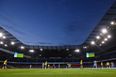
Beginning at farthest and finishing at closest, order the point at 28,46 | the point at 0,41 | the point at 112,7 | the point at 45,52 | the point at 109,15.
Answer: the point at 45,52, the point at 28,46, the point at 0,41, the point at 109,15, the point at 112,7

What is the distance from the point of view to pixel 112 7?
1255 inches

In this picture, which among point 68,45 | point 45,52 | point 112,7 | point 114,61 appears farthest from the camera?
point 45,52

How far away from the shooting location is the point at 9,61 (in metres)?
86.4

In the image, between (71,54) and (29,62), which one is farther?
(71,54)

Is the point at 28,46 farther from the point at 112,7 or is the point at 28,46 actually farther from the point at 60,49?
the point at 112,7

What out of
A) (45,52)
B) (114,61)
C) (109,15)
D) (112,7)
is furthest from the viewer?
(45,52)

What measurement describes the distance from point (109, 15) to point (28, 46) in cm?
5535

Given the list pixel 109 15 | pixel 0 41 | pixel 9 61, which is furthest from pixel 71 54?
pixel 109 15

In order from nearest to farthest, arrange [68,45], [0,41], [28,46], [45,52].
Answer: [0,41] → [28,46] → [68,45] → [45,52]

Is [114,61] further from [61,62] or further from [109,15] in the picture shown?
[109,15]

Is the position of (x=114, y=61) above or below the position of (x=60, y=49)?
below

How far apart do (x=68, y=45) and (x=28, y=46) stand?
67.0 ft

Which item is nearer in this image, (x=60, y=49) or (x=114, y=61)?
(x=114, y=61)

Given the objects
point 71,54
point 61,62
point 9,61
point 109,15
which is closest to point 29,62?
point 9,61
